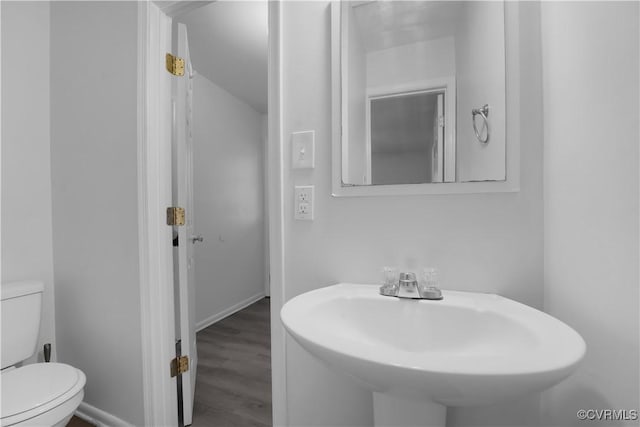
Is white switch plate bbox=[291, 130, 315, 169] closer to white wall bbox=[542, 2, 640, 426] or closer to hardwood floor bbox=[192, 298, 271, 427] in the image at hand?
white wall bbox=[542, 2, 640, 426]

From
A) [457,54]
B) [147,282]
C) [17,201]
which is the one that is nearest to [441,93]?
[457,54]

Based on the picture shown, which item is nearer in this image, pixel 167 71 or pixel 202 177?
pixel 167 71

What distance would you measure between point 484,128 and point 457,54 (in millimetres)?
259

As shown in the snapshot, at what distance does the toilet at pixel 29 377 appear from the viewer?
999 mm

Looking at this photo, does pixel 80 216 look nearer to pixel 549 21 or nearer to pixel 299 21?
pixel 299 21

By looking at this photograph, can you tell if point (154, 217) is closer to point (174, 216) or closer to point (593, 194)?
point (174, 216)

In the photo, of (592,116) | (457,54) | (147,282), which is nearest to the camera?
(592,116)

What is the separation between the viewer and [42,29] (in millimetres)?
1612

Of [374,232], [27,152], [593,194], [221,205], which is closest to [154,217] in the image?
[27,152]

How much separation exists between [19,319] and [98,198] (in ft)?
2.12

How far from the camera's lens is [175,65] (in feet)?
4.73

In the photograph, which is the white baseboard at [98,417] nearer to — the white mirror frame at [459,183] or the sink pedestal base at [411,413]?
the sink pedestal base at [411,413]

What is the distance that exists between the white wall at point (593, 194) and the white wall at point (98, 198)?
159 cm

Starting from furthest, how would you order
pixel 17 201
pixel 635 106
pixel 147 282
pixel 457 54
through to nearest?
pixel 17 201, pixel 147 282, pixel 457 54, pixel 635 106
